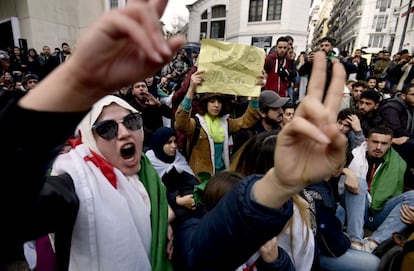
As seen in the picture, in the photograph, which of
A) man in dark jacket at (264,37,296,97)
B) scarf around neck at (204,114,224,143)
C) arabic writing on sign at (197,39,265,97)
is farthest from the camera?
man in dark jacket at (264,37,296,97)

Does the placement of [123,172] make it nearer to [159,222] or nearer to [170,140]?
[159,222]

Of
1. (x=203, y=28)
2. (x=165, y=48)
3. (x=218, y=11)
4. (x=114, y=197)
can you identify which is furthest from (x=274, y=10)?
(x=165, y=48)

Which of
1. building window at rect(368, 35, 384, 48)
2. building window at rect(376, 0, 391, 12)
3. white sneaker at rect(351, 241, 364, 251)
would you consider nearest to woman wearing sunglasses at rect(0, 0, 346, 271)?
white sneaker at rect(351, 241, 364, 251)

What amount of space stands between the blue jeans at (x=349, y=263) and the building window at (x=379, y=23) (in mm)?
49384

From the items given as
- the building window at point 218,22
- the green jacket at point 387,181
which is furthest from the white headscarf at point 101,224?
the building window at point 218,22

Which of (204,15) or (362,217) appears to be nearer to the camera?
(362,217)

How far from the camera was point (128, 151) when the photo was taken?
1.41m

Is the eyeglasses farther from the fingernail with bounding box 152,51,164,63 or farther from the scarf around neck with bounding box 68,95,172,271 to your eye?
the fingernail with bounding box 152,51,164,63

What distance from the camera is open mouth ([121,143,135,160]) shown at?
1.35 metres

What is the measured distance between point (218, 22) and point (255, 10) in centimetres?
576

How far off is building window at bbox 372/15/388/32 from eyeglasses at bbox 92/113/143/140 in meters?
50.3

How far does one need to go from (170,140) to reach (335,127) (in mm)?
2059

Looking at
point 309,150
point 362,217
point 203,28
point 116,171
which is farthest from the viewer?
point 203,28

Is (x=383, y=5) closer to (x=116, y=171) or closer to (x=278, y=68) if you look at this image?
(x=278, y=68)
